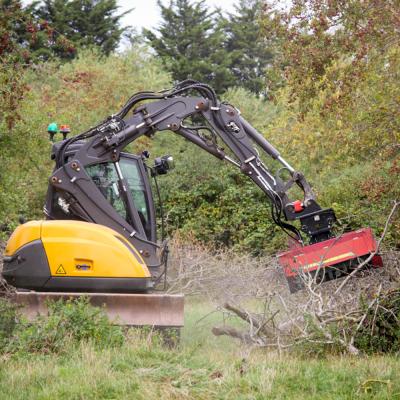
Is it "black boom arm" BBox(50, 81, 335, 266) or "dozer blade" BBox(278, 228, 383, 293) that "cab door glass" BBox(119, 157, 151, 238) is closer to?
"black boom arm" BBox(50, 81, 335, 266)

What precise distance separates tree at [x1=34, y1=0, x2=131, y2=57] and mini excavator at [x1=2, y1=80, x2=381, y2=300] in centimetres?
2937

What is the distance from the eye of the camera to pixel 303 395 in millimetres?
6652

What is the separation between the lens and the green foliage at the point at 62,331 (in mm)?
8234

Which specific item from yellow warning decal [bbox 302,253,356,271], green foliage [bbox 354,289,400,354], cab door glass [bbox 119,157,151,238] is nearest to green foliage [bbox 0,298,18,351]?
cab door glass [bbox 119,157,151,238]

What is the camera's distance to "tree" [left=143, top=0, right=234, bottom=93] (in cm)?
4144

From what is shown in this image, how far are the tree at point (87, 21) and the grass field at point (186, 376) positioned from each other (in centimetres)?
3309

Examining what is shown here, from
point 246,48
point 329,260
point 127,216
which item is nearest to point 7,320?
point 127,216

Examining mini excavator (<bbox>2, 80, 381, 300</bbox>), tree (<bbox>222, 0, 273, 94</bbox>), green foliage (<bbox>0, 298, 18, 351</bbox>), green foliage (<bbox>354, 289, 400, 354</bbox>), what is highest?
tree (<bbox>222, 0, 273, 94</bbox>)

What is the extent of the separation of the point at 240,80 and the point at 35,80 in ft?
45.3

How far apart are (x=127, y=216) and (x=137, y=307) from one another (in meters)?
1.43

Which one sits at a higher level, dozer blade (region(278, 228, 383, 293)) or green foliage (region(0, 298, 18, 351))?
dozer blade (region(278, 228, 383, 293))

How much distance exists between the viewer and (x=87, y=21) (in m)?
42.0

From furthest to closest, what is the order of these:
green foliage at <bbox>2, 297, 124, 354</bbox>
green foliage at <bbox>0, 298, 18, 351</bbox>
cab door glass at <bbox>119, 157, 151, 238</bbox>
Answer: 1. cab door glass at <bbox>119, 157, 151, 238</bbox>
2. green foliage at <bbox>0, 298, 18, 351</bbox>
3. green foliage at <bbox>2, 297, 124, 354</bbox>

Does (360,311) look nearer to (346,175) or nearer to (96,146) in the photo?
(96,146)
